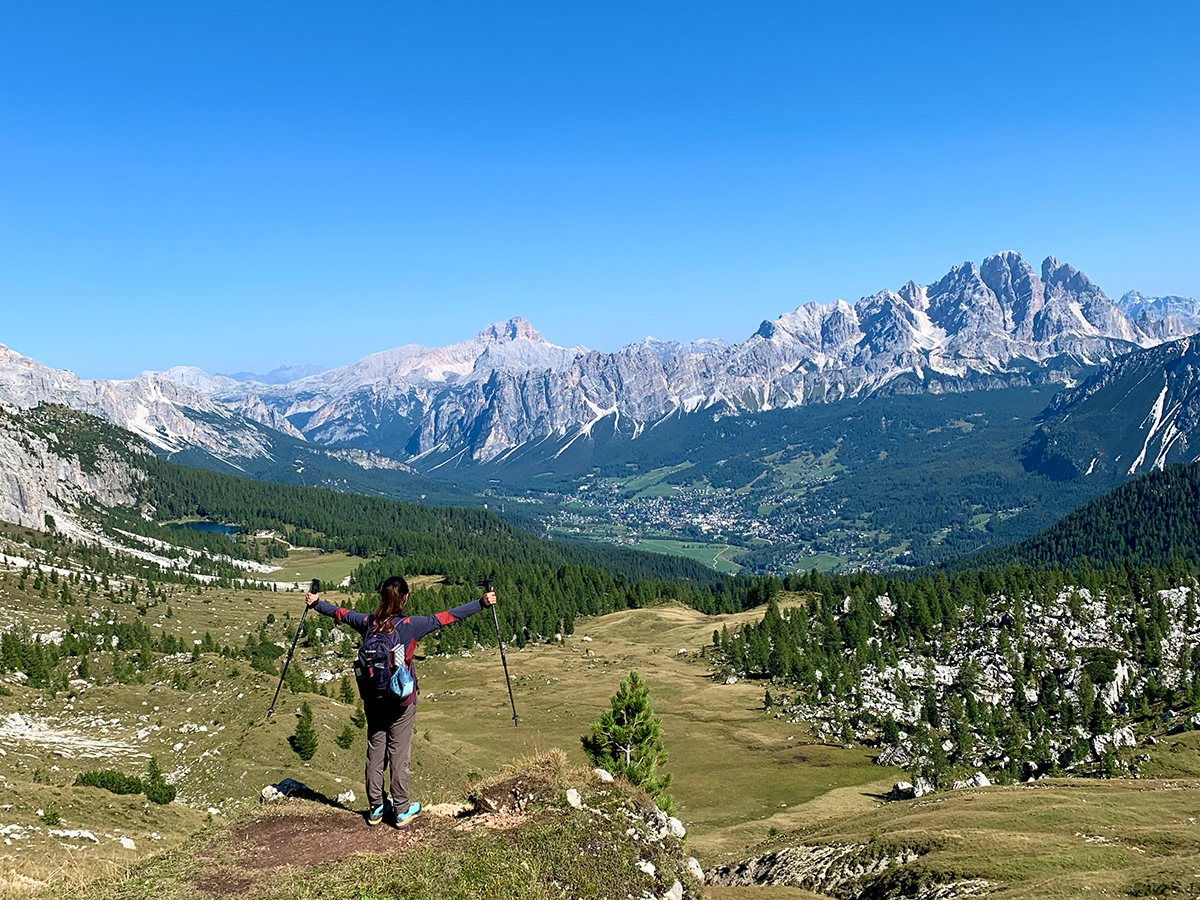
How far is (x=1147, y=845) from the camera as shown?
33750 millimetres

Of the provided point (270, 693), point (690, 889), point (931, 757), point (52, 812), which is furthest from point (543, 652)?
point (690, 889)

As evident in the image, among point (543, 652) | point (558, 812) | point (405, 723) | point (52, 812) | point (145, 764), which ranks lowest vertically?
point (543, 652)

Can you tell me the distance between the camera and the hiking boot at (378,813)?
21156 mm

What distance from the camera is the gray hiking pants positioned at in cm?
1970

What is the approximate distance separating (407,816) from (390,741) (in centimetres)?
268

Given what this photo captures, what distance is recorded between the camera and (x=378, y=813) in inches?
837

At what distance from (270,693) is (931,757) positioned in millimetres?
65525

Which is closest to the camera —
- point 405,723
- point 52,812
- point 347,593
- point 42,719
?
point 405,723

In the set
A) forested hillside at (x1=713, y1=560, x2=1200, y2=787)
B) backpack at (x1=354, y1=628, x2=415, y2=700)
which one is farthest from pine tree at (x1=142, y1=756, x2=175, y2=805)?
forested hillside at (x1=713, y1=560, x2=1200, y2=787)

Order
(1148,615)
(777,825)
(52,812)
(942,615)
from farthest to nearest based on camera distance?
1. (942,615)
2. (1148,615)
3. (777,825)
4. (52,812)

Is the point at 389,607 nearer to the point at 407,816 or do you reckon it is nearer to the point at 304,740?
the point at 407,816

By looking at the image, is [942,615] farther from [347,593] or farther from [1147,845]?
[347,593]

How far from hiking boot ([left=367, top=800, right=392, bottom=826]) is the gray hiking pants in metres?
0.72

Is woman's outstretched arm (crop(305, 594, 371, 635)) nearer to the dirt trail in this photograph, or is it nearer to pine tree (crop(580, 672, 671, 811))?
the dirt trail
